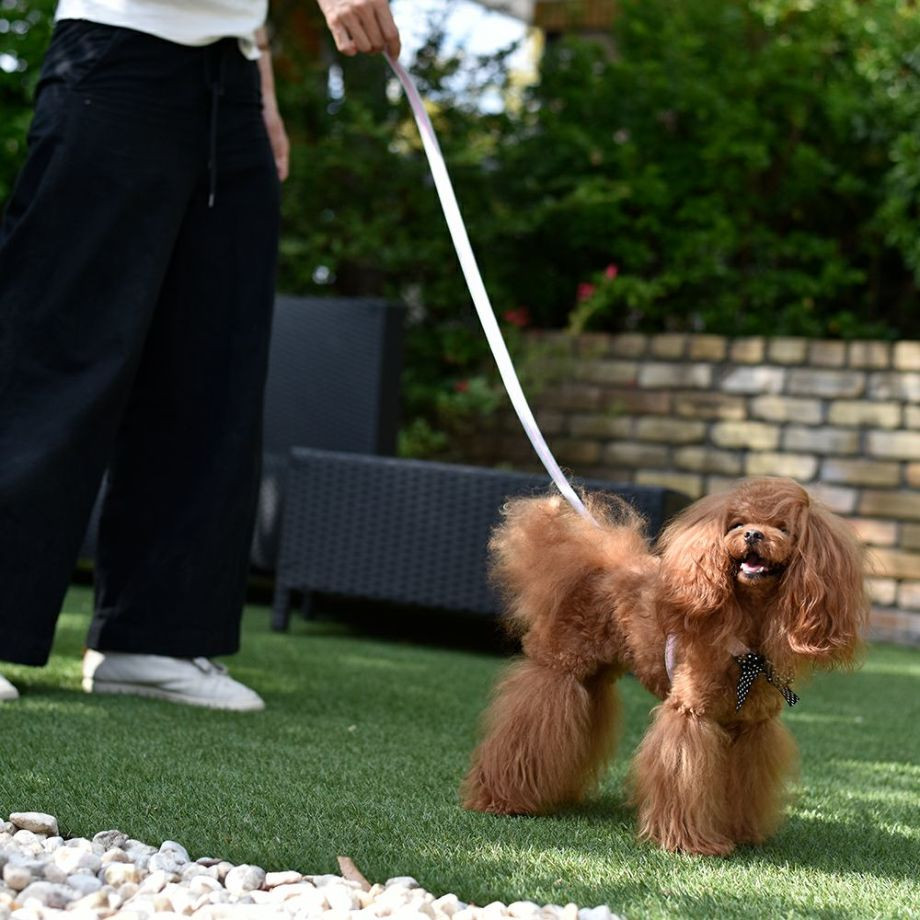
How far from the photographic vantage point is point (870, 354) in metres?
5.53

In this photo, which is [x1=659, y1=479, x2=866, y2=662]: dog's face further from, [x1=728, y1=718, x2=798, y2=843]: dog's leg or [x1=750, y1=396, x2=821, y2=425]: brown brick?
[x1=750, y1=396, x2=821, y2=425]: brown brick

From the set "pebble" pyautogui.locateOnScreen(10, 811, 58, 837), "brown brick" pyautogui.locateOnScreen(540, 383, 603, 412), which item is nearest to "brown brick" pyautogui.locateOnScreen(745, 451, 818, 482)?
"brown brick" pyautogui.locateOnScreen(540, 383, 603, 412)

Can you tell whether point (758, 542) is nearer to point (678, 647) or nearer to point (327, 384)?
point (678, 647)

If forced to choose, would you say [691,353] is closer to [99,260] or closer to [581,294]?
[581,294]

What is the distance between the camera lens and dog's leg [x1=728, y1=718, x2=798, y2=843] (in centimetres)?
215

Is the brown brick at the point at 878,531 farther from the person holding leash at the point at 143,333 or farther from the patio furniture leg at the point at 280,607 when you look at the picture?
the person holding leash at the point at 143,333

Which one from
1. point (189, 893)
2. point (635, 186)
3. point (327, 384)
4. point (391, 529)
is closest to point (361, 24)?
point (189, 893)

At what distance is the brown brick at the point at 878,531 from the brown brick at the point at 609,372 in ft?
3.83

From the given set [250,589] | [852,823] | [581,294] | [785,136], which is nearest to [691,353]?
[581,294]

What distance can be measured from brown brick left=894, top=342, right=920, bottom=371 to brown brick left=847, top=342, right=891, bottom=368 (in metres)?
0.03

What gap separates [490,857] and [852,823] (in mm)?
769

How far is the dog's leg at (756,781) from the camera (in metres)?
2.15

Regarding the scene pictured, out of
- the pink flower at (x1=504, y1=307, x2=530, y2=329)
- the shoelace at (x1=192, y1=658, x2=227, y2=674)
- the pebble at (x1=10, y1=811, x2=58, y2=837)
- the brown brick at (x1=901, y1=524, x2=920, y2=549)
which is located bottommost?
the pebble at (x1=10, y1=811, x2=58, y2=837)

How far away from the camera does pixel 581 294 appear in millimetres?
6207
